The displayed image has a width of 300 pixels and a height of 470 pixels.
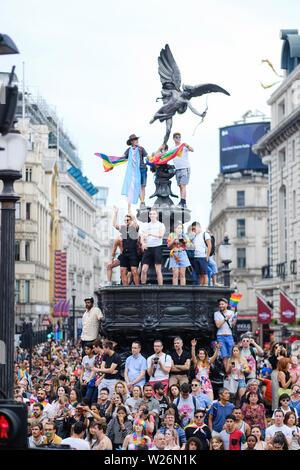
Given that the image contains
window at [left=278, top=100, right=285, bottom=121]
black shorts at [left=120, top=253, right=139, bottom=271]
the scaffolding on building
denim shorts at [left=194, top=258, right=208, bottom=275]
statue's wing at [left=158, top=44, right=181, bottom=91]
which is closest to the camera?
black shorts at [left=120, top=253, right=139, bottom=271]

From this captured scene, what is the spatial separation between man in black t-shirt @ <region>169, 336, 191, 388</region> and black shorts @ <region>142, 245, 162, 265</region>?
2.55 metres

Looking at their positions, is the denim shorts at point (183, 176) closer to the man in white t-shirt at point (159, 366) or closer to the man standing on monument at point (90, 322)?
the man standing on monument at point (90, 322)

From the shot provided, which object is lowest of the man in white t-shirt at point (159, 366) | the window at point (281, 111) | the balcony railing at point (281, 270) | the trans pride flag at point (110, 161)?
the man in white t-shirt at point (159, 366)

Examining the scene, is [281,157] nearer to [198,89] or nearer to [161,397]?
[198,89]

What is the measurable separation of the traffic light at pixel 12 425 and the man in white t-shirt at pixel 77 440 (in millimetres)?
3519

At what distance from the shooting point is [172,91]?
2406cm

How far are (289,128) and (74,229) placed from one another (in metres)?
61.6

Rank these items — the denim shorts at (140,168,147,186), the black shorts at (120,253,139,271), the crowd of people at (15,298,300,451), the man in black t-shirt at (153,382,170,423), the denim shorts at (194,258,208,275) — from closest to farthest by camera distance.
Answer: the crowd of people at (15,298,300,451), the man in black t-shirt at (153,382,170,423), the black shorts at (120,253,139,271), the denim shorts at (194,258,208,275), the denim shorts at (140,168,147,186)

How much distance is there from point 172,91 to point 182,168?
1.71 m

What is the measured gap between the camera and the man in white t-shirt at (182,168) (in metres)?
23.1

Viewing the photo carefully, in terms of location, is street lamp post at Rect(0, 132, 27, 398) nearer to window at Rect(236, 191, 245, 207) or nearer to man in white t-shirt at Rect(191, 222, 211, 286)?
man in white t-shirt at Rect(191, 222, 211, 286)

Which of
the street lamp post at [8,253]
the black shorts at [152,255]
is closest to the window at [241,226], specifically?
the black shorts at [152,255]

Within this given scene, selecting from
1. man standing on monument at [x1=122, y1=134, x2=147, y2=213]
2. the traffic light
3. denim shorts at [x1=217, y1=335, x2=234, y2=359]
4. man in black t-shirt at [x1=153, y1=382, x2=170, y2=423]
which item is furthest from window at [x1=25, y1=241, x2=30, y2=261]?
the traffic light

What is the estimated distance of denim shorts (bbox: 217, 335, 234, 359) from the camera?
19.4 metres
